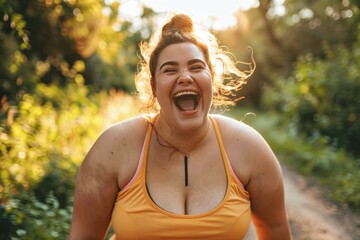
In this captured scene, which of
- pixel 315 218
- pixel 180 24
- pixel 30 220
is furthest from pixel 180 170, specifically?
pixel 315 218

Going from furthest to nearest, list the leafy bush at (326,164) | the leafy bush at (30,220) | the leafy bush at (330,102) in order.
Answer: the leafy bush at (330,102) → the leafy bush at (326,164) → the leafy bush at (30,220)

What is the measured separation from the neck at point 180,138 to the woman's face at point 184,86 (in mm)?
71

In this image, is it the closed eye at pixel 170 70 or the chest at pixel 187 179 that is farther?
the closed eye at pixel 170 70

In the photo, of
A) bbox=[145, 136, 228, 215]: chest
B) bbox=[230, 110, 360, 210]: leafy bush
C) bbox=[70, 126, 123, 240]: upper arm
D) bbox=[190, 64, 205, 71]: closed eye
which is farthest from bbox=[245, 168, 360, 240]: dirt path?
bbox=[190, 64, 205, 71]: closed eye

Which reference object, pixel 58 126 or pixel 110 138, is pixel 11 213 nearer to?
pixel 110 138

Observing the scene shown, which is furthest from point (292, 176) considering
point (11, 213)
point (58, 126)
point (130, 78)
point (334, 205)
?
point (130, 78)

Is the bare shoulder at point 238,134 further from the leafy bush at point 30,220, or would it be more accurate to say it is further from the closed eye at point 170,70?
the leafy bush at point 30,220

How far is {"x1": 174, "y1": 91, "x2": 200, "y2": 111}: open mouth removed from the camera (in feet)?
7.36

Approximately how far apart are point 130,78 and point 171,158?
17.1 m

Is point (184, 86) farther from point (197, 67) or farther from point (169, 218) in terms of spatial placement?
point (169, 218)

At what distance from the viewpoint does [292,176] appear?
709 centimetres

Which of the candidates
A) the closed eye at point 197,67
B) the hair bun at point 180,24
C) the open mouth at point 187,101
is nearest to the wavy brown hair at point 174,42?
the hair bun at point 180,24

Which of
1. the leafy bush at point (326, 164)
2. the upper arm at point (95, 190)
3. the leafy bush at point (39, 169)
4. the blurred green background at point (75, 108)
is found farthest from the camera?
the leafy bush at point (326, 164)

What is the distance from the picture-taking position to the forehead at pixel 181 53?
224 cm
